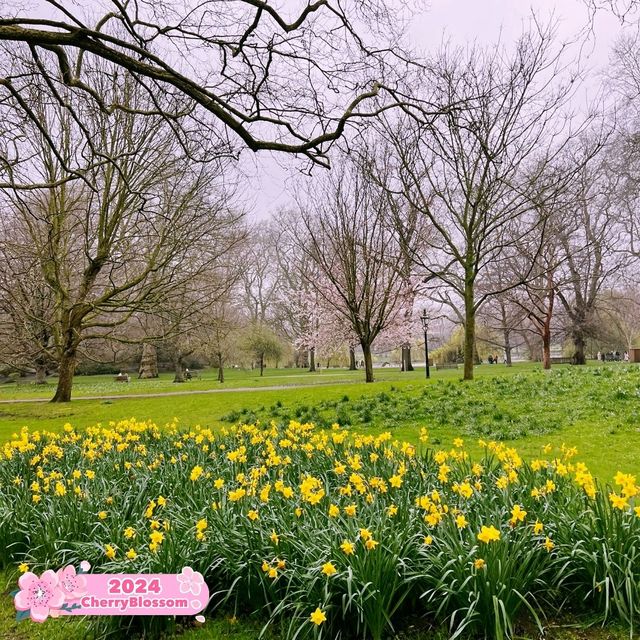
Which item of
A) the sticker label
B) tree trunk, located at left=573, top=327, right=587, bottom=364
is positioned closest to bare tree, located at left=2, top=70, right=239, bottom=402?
the sticker label

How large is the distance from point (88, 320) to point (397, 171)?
11.2 metres

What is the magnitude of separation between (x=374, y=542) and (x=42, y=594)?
168 cm

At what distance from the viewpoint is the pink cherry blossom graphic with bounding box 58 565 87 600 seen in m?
2.29

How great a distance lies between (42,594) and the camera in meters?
2.29

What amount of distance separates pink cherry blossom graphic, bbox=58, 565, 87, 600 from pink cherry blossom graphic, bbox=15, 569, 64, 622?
0.02 metres

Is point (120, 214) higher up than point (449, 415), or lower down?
higher up

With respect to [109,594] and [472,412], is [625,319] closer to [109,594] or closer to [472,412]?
[472,412]

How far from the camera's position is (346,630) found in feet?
7.54

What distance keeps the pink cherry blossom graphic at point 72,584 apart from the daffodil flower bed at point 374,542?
276 millimetres

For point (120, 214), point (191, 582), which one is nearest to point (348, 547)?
point (191, 582)

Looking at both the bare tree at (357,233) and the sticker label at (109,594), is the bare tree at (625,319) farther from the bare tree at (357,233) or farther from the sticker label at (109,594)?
the sticker label at (109,594)

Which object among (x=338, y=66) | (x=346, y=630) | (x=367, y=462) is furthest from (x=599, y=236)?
(x=346, y=630)

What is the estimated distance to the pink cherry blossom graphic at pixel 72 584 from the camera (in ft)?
7.51

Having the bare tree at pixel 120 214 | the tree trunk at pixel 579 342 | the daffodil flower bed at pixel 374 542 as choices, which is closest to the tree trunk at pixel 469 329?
the bare tree at pixel 120 214
